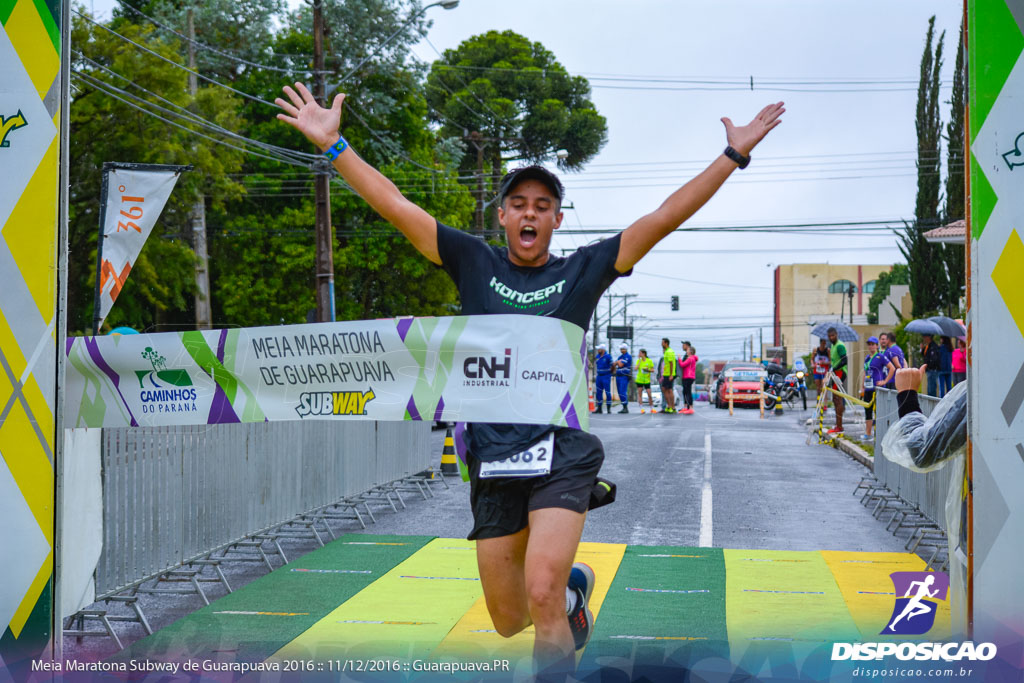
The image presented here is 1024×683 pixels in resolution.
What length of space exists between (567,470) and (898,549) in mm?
5878

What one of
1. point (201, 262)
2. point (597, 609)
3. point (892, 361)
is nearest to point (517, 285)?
point (597, 609)

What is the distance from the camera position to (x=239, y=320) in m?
36.3

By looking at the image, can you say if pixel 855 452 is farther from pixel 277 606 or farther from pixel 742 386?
pixel 742 386

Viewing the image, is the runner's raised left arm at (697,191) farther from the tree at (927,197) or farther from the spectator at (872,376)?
the tree at (927,197)

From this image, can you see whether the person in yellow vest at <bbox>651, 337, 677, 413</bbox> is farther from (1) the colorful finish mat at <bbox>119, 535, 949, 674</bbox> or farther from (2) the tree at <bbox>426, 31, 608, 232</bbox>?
(1) the colorful finish mat at <bbox>119, 535, 949, 674</bbox>

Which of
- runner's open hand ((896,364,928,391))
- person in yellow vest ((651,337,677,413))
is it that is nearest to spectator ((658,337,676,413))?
person in yellow vest ((651,337,677,413))

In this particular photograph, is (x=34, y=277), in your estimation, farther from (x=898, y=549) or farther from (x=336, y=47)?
(x=336, y=47)

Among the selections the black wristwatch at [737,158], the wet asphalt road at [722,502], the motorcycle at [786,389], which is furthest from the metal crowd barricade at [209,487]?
the motorcycle at [786,389]

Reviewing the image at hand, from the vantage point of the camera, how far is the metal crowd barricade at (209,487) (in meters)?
6.30

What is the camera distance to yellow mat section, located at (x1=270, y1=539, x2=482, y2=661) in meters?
5.61

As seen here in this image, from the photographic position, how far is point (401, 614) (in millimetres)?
6484

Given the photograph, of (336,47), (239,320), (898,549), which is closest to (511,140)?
(336,47)

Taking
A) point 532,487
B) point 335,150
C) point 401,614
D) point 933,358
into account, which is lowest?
point 401,614

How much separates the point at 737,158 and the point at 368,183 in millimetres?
1424
